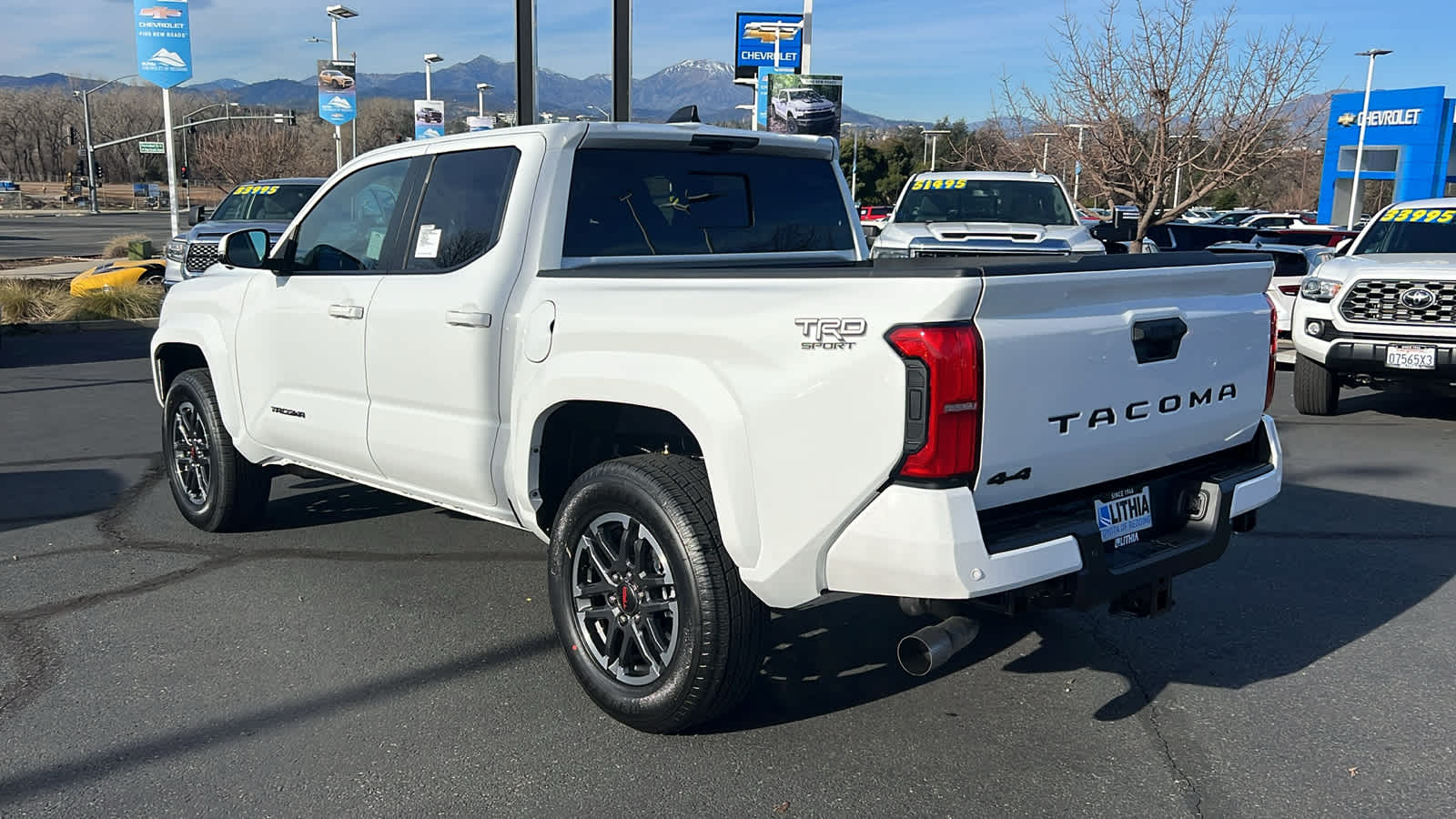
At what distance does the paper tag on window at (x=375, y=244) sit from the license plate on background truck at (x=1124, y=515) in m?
3.10

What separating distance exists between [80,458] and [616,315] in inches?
227

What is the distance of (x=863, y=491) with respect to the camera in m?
3.06

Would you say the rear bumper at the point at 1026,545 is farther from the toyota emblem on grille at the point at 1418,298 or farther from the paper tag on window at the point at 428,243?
the toyota emblem on grille at the point at 1418,298

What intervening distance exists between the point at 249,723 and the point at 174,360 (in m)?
3.32

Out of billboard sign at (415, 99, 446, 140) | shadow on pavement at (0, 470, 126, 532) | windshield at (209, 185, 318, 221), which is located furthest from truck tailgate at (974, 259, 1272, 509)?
billboard sign at (415, 99, 446, 140)

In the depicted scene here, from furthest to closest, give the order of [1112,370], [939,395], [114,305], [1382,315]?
[114,305], [1382,315], [1112,370], [939,395]

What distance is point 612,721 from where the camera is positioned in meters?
3.86

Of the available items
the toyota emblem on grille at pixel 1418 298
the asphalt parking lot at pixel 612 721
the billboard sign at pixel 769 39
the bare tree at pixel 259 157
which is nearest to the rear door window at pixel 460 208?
the asphalt parking lot at pixel 612 721

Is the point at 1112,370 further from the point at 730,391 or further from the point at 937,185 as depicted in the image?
the point at 937,185

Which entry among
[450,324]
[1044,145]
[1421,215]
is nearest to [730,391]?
[450,324]

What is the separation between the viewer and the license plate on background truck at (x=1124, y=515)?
344cm

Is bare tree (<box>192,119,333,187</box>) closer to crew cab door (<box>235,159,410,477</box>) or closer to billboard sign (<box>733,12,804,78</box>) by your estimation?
billboard sign (<box>733,12,804,78</box>)

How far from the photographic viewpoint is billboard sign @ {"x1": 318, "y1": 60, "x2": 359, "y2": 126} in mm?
31188

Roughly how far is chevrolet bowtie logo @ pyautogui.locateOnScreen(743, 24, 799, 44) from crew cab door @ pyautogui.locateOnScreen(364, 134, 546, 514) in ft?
53.5
